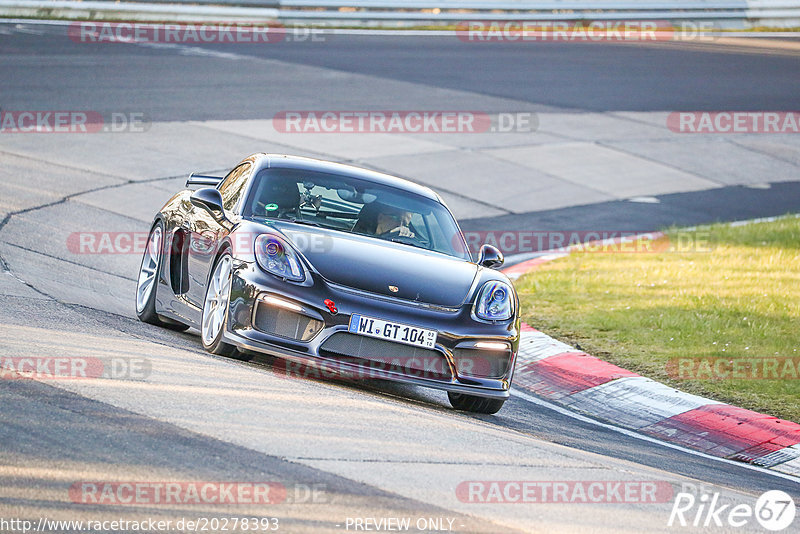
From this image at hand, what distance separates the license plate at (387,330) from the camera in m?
6.97

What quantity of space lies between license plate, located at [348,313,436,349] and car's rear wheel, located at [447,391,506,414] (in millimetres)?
717

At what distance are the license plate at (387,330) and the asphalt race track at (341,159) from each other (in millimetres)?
357

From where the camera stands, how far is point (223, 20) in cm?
2747

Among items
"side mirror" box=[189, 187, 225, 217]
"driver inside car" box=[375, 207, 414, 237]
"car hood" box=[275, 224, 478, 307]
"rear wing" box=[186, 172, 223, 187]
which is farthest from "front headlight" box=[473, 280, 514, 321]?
"rear wing" box=[186, 172, 223, 187]

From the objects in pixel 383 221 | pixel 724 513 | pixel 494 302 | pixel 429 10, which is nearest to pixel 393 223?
pixel 383 221

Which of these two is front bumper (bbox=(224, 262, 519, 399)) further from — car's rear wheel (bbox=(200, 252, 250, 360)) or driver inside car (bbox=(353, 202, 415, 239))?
driver inside car (bbox=(353, 202, 415, 239))

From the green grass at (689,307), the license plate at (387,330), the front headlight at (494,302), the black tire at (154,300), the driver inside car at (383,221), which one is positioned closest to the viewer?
the license plate at (387,330)

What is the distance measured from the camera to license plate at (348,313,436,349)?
6.97 meters

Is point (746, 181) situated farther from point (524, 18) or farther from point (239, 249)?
point (239, 249)

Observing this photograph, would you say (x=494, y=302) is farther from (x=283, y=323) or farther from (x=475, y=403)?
(x=283, y=323)

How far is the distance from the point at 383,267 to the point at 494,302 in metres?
0.72

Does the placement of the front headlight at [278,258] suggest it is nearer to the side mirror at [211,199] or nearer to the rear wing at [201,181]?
the side mirror at [211,199]

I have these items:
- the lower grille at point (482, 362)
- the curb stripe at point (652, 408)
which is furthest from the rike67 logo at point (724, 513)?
the lower grille at point (482, 362)

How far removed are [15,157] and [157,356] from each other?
9.16 meters
